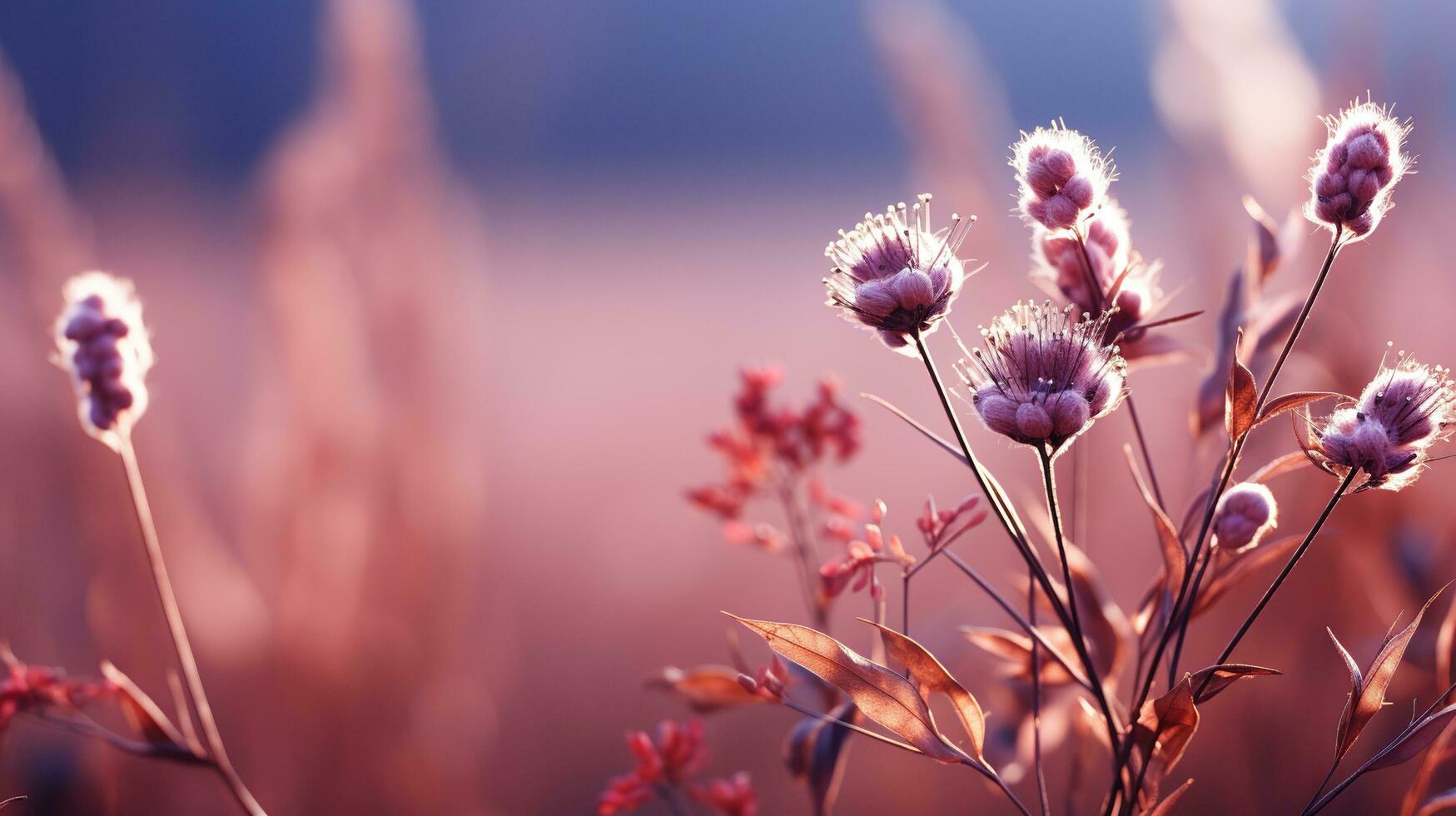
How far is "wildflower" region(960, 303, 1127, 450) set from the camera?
23 cm

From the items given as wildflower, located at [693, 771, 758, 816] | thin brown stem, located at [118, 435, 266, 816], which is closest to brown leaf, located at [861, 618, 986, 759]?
wildflower, located at [693, 771, 758, 816]

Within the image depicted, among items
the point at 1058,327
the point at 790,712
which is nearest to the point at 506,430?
the point at 790,712

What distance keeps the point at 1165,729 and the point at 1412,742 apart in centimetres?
7

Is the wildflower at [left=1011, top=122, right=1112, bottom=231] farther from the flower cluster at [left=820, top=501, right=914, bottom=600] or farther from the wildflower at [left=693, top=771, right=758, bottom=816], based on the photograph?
the wildflower at [left=693, top=771, right=758, bottom=816]

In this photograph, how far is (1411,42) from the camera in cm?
82

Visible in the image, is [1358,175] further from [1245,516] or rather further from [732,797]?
[732,797]

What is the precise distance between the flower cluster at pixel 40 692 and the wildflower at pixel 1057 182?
330mm

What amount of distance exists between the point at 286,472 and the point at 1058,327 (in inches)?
23.0

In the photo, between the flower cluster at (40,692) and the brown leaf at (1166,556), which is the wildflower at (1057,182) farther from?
the flower cluster at (40,692)

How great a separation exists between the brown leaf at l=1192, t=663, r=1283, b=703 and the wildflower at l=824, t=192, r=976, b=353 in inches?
4.3

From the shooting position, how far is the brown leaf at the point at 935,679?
28cm

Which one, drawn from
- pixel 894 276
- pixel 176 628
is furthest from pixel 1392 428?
pixel 176 628

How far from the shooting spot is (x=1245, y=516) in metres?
0.26

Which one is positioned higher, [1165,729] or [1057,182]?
[1057,182]
